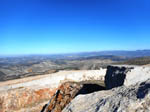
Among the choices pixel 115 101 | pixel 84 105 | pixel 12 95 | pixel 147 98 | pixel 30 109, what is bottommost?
pixel 30 109

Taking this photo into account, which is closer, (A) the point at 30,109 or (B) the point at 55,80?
(A) the point at 30,109

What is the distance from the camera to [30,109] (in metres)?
11.0

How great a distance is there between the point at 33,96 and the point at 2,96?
2.63 m

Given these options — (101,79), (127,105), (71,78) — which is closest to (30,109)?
(71,78)

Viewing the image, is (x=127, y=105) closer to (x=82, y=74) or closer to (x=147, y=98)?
(x=147, y=98)

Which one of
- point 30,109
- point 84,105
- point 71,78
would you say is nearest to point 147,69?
point 84,105

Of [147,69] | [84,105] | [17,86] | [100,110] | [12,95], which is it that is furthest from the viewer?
[17,86]

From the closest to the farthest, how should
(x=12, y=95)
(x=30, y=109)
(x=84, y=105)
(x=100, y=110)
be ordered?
(x=100, y=110)
(x=84, y=105)
(x=30, y=109)
(x=12, y=95)

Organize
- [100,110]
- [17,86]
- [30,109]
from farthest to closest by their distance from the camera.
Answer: [17,86] → [30,109] → [100,110]

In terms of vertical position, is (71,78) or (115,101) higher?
(115,101)

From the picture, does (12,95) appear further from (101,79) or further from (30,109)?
(101,79)

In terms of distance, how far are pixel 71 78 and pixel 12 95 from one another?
9.04 metres

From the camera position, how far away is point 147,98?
97.0 inches

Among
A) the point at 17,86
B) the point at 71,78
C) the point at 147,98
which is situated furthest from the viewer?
the point at 71,78
